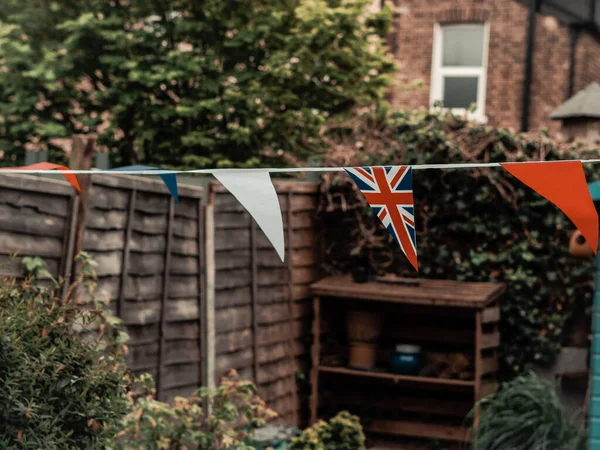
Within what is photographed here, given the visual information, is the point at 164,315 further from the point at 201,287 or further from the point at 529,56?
the point at 529,56

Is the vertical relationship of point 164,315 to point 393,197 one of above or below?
below

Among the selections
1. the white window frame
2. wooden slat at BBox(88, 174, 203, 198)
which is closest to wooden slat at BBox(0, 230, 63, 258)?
wooden slat at BBox(88, 174, 203, 198)

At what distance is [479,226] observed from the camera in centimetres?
672

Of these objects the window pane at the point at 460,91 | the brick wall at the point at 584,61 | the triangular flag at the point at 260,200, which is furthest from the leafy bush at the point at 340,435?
the brick wall at the point at 584,61

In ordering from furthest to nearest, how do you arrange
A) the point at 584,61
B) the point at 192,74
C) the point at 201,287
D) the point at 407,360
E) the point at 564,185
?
the point at 584,61
the point at 192,74
the point at 407,360
the point at 201,287
the point at 564,185

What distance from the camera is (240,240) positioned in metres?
5.94

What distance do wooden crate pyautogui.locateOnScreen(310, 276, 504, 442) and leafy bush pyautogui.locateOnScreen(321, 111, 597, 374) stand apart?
21cm

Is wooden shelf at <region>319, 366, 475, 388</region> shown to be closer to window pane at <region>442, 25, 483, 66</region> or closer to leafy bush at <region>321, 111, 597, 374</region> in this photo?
leafy bush at <region>321, 111, 597, 374</region>

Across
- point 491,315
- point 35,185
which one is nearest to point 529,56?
point 491,315

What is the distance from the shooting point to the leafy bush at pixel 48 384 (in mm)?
2850

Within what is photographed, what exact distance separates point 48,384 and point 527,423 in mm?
3521

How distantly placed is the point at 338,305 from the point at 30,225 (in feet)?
11.3

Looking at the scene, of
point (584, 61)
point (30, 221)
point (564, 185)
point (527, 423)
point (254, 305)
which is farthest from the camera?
point (584, 61)

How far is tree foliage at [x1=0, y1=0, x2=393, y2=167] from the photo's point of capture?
9.31m
